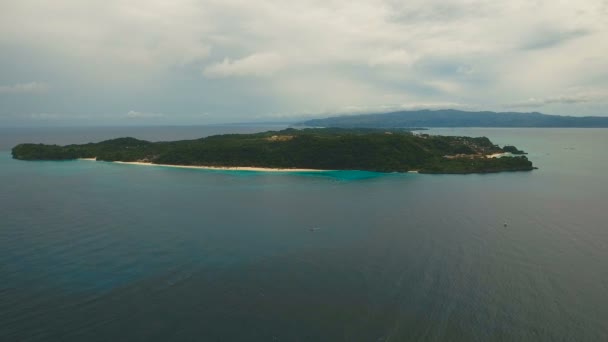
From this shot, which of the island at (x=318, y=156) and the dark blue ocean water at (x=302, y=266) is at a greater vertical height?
the island at (x=318, y=156)

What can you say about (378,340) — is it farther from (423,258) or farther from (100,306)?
(100,306)

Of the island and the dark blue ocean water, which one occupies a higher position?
the island

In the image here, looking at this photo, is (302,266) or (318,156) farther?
(318,156)

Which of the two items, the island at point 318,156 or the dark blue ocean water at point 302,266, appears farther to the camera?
the island at point 318,156

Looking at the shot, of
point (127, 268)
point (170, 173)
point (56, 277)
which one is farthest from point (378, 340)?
point (170, 173)

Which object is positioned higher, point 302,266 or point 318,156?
point 318,156

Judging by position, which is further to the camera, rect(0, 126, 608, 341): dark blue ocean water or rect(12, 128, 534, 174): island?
rect(12, 128, 534, 174): island

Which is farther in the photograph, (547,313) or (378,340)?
(547,313)

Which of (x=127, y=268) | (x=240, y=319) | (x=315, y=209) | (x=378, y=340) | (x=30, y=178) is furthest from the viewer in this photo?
(x=30, y=178)
